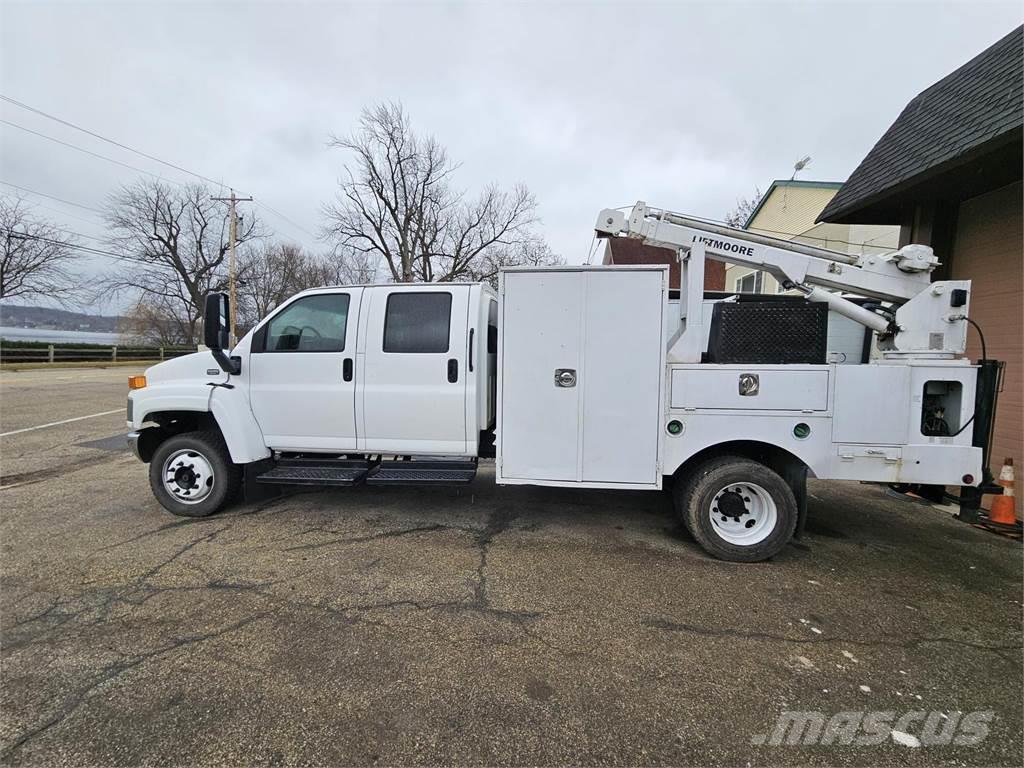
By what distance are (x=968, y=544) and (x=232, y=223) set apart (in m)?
36.5

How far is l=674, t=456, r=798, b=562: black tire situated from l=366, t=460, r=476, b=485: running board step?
1.88 metres

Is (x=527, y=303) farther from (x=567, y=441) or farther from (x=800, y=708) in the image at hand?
(x=800, y=708)

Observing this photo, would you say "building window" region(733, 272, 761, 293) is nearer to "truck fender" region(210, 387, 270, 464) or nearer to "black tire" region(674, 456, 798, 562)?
"black tire" region(674, 456, 798, 562)

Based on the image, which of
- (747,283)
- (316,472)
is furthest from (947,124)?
(747,283)

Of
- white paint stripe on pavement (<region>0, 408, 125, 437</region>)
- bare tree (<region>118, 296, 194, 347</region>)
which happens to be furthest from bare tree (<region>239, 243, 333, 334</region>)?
white paint stripe on pavement (<region>0, 408, 125, 437</region>)

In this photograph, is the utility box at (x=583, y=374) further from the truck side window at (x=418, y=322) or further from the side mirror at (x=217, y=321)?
the side mirror at (x=217, y=321)

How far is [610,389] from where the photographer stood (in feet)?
12.5

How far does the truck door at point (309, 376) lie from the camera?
14.5 ft

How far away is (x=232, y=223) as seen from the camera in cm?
3080

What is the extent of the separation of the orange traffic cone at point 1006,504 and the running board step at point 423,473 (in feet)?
17.3

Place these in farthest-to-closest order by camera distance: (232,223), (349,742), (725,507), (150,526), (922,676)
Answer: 1. (232,223)
2. (150,526)
3. (725,507)
4. (922,676)
5. (349,742)

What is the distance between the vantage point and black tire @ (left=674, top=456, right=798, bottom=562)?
145 inches

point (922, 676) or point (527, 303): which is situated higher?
point (527, 303)

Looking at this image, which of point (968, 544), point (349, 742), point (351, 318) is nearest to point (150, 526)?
point (351, 318)
